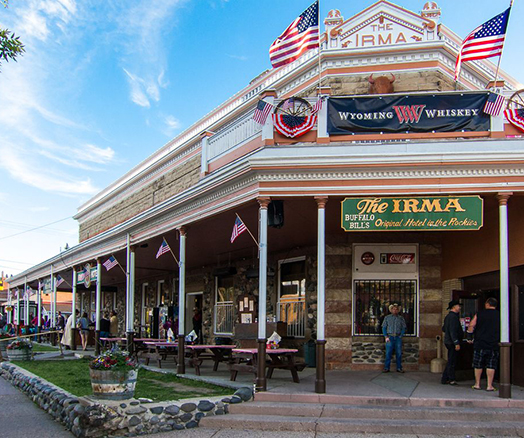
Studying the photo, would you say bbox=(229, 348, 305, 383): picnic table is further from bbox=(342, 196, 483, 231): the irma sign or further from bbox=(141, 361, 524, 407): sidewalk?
bbox=(342, 196, 483, 231): the irma sign

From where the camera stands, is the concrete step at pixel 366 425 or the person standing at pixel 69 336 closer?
the concrete step at pixel 366 425

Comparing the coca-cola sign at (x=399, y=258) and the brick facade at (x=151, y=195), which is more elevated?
the brick facade at (x=151, y=195)

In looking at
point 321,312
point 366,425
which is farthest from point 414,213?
point 366,425

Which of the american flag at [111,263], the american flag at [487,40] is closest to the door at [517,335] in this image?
the american flag at [487,40]

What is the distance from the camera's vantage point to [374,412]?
27.2 ft

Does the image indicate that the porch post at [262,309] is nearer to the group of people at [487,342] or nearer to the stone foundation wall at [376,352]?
the group of people at [487,342]

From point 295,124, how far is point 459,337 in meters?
4.78

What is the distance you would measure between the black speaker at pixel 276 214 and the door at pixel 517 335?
4288 mm

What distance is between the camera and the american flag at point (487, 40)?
1030 cm

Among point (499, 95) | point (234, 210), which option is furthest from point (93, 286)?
point (499, 95)

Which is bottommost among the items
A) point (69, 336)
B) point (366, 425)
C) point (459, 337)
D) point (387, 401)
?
point (69, 336)

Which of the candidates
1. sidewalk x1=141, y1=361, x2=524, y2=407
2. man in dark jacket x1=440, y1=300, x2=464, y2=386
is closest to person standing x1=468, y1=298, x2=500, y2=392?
sidewalk x1=141, y1=361, x2=524, y2=407

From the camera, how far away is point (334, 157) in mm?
9695

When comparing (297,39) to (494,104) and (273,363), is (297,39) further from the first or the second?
(273,363)
